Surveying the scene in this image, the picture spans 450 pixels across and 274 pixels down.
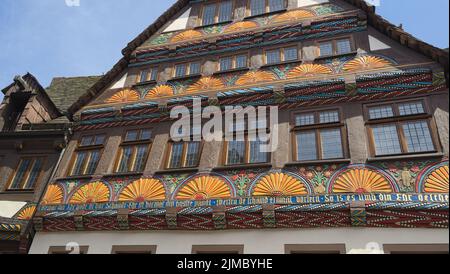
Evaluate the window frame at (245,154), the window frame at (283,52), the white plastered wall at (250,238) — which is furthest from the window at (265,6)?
the white plastered wall at (250,238)

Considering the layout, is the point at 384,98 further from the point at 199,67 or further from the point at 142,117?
the point at 142,117

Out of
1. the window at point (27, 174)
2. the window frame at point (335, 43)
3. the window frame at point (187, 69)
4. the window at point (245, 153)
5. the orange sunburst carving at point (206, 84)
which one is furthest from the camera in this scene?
the window frame at point (187, 69)

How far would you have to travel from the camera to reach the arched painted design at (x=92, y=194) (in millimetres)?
9367

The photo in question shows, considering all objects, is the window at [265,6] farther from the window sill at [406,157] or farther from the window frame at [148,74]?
the window sill at [406,157]

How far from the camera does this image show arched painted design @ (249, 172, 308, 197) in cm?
793

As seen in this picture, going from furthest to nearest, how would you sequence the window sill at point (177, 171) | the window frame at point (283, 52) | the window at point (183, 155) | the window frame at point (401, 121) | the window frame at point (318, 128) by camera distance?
the window frame at point (283, 52)
the window at point (183, 155)
the window sill at point (177, 171)
the window frame at point (318, 128)
the window frame at point (401, 121)

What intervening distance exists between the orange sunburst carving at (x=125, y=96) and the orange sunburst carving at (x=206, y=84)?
73.1 inches

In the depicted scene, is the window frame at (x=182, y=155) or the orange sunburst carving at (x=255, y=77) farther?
the orange sunburst carving at (x=255, y=77)

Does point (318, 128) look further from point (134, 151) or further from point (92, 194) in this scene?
point (92, 194)

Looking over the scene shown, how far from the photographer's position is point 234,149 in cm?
932

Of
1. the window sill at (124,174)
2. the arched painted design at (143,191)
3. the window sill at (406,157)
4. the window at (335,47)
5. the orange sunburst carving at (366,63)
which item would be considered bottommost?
the arched painted design at (143,191)
